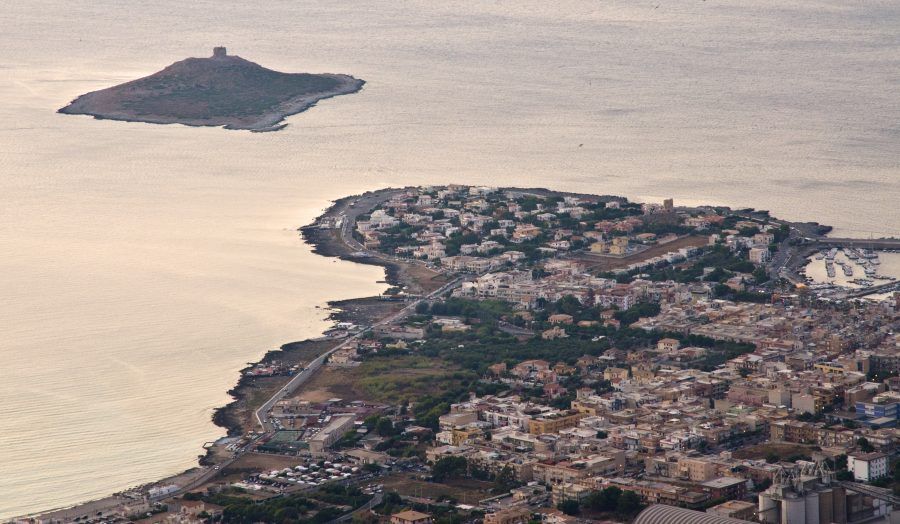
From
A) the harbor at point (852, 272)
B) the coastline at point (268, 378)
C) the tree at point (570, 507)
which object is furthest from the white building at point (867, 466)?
the harbor at point (852, 272)

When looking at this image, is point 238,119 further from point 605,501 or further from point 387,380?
point 605,501

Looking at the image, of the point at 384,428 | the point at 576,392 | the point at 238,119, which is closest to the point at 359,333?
the point at 576,392

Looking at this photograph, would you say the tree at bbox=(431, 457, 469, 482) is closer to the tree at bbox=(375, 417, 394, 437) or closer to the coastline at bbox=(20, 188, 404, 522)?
the tree at bbox=(375, 417, 394, 437)

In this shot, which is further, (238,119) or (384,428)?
(238,119)

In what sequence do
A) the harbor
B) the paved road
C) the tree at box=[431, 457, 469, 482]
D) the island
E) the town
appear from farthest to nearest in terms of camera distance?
the island
the harbor
the paved road
the tree at box=[431, 457, 469, 482]
the town

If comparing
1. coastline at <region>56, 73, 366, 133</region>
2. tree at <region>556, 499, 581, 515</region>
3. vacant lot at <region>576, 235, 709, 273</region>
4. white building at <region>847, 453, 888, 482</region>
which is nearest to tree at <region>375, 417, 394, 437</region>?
tree at <region>556, 499, 581, 515</region>

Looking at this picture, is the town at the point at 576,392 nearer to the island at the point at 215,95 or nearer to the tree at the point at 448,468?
the tree at the point at 448,468
